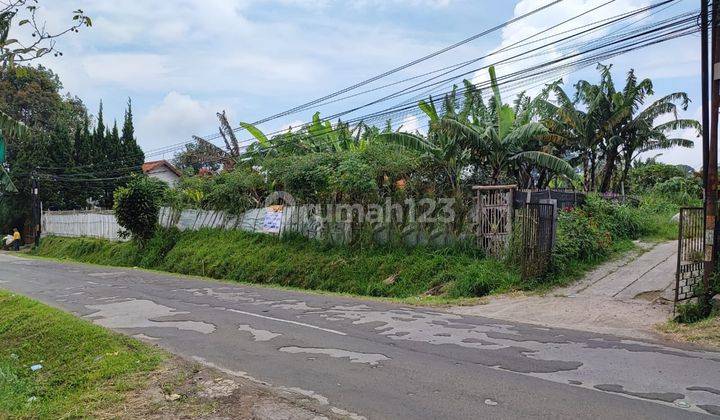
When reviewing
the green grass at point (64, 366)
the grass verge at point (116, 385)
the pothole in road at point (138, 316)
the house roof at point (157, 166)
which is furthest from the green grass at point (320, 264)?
the house roof at point (157, 166)

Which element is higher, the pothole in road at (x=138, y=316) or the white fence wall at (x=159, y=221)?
the white fence wall at (x=159, y=221)

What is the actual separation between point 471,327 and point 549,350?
1978 mm

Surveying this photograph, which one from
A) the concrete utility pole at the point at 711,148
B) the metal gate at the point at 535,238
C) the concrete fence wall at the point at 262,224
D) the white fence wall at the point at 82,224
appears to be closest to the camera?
the concrete utility pole at the point at 711,148

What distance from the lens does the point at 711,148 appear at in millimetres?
9055

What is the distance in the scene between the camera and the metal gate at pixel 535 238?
13.3 m

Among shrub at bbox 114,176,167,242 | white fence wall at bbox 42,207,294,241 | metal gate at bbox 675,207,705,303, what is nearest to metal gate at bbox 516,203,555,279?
metal gate at bbox 675,207,705,303

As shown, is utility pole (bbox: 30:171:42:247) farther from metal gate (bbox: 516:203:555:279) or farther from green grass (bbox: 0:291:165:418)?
metal gate (bbox: 516:203:555:279)

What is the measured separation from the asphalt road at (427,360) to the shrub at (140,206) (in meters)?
15.3

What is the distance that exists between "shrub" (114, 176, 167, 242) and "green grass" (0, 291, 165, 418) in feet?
53.8

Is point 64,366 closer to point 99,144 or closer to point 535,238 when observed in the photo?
point 535,238

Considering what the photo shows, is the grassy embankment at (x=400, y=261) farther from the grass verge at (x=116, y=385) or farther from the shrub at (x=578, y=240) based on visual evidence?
the grass verge at (x=116, y=385)

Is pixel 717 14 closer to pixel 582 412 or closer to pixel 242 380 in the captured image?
pixel 582 412

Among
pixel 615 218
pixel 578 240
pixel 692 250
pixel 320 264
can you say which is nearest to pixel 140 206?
pixel 320 264

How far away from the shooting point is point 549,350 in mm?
7348
